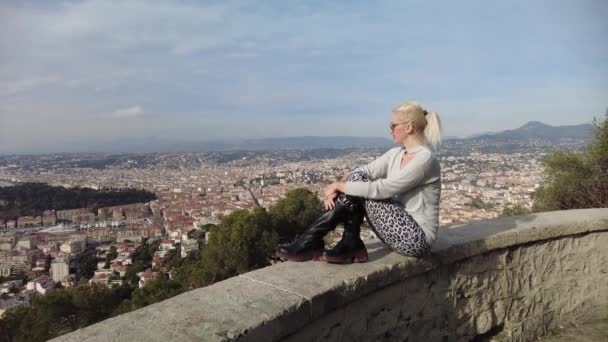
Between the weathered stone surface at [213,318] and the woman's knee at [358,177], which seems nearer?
the weathered stone surface at [213,318]

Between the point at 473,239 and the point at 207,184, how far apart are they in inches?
2612

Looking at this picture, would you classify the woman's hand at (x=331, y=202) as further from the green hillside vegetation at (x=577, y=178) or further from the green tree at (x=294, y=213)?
the green tree at (x=294, y=213)

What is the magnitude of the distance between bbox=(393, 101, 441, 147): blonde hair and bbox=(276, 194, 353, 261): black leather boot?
0.55m

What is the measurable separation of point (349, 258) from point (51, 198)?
56.2 m

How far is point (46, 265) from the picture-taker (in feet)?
87.8

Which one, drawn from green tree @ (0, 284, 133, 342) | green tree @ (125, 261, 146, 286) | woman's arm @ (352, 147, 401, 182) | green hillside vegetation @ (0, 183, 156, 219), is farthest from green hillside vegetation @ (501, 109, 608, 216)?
green hillside vegetation @ (0, 183, 156, 219)

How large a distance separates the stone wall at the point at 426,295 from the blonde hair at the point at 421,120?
0.62 metres

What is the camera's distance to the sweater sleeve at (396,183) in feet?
6.58

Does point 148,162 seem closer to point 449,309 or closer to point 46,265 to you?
point 46,265

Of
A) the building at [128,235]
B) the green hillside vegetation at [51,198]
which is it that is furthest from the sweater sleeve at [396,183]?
the green hillside vegetation at [51,198]

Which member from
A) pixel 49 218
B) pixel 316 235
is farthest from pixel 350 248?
pixel 49 218

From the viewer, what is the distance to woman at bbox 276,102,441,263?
2057 mm

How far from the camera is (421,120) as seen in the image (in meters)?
2.21

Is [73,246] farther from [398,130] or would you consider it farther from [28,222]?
[398,130]
